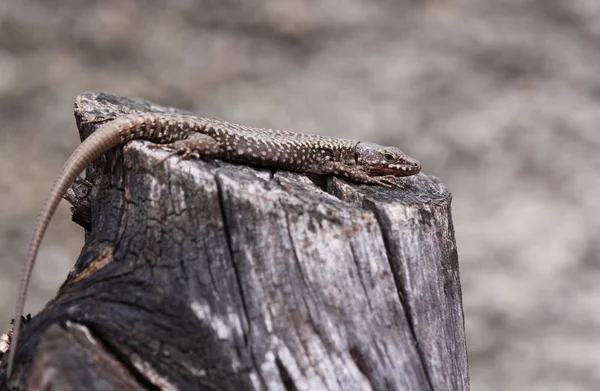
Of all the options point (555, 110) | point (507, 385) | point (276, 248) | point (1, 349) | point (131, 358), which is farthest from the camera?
point (555, 110)

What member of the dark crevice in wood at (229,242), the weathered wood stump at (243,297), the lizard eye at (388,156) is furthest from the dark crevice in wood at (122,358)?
the lizard eye at (388,156)

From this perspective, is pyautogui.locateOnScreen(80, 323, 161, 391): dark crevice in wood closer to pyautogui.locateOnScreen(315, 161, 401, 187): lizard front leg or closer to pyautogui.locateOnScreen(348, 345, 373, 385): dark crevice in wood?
pyautogui.locateOnScreen(348, 345, 373, 385): dark crevice in wood

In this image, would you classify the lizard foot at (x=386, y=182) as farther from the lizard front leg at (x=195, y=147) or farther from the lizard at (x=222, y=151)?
the lizard front leg at (x=195, y=147)

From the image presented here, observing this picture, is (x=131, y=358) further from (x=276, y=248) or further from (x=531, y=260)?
(x=531, y=260)

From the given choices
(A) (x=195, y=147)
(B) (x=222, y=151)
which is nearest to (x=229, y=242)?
(A) (x=195, y=147)

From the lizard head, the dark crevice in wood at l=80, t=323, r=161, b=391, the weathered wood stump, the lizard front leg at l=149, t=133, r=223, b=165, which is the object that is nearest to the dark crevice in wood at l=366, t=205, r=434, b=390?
the weathered wood stump

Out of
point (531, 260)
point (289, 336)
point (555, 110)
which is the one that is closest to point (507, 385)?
point (531, 260)
